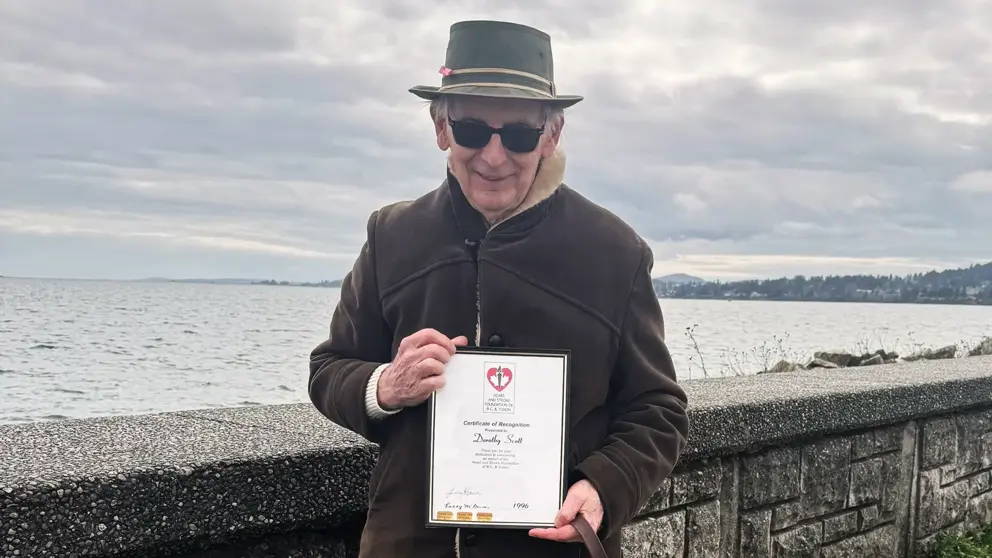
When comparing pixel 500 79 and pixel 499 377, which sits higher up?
pixel 500 79

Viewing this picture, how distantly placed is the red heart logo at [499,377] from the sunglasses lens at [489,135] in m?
0.46

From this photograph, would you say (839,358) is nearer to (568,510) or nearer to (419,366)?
(568,510)

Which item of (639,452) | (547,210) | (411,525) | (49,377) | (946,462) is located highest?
(547,210)

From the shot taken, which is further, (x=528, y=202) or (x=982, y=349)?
(x=982, y=349)

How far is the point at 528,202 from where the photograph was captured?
2.03 metres

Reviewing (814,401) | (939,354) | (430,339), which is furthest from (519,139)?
(939,354)

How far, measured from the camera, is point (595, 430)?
2.03 m

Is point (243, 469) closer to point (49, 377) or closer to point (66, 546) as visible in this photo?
point (66, 546)

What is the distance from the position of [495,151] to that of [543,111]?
0.15 metres

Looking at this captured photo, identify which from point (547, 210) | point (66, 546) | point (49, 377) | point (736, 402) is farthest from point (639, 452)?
point (49, 377)

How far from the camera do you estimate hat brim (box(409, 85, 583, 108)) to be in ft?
6.13

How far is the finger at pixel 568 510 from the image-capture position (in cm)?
184

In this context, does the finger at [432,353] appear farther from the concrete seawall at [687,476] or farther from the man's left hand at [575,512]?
the concrete seawall at [687,476]

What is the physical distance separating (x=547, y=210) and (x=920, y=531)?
10.9ft
